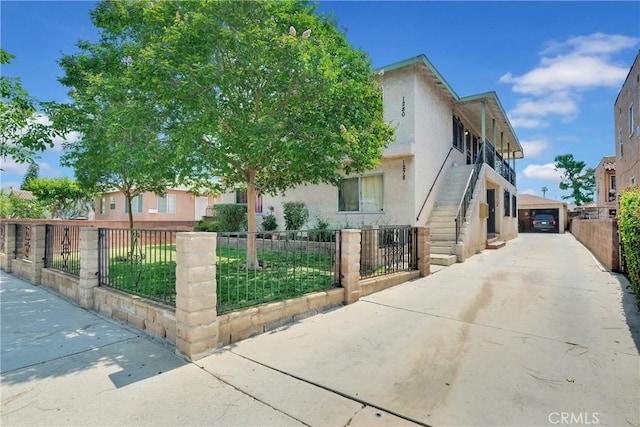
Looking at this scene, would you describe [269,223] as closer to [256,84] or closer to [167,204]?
[256,84]

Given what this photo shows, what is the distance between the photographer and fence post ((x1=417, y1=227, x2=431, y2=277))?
7.97 metres

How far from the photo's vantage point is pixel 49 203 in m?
23.4

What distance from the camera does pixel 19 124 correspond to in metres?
6.07

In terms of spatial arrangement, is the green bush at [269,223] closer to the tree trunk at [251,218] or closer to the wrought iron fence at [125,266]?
the tree trunk at [251,218]

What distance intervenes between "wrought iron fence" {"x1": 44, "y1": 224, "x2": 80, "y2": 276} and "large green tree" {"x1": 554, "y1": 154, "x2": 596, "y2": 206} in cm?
4809

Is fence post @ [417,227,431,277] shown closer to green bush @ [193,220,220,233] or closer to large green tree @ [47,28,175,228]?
large green tree @ [47,28,175,228]

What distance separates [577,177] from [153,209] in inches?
1835

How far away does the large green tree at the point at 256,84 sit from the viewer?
17.4ft

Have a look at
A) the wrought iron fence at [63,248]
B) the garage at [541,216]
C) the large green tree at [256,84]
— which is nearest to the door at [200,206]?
the wrought iron fence at [63,248]

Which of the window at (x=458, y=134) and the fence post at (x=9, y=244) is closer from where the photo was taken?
the fence post at (x=9, y=244)

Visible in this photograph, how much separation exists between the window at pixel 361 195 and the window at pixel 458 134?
548cm

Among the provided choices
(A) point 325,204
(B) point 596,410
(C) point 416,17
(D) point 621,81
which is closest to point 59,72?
(A) point 325,204

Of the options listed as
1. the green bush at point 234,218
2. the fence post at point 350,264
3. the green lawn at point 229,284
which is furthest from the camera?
the green bush at point 234,218

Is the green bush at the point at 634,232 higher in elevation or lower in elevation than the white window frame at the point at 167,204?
lower
